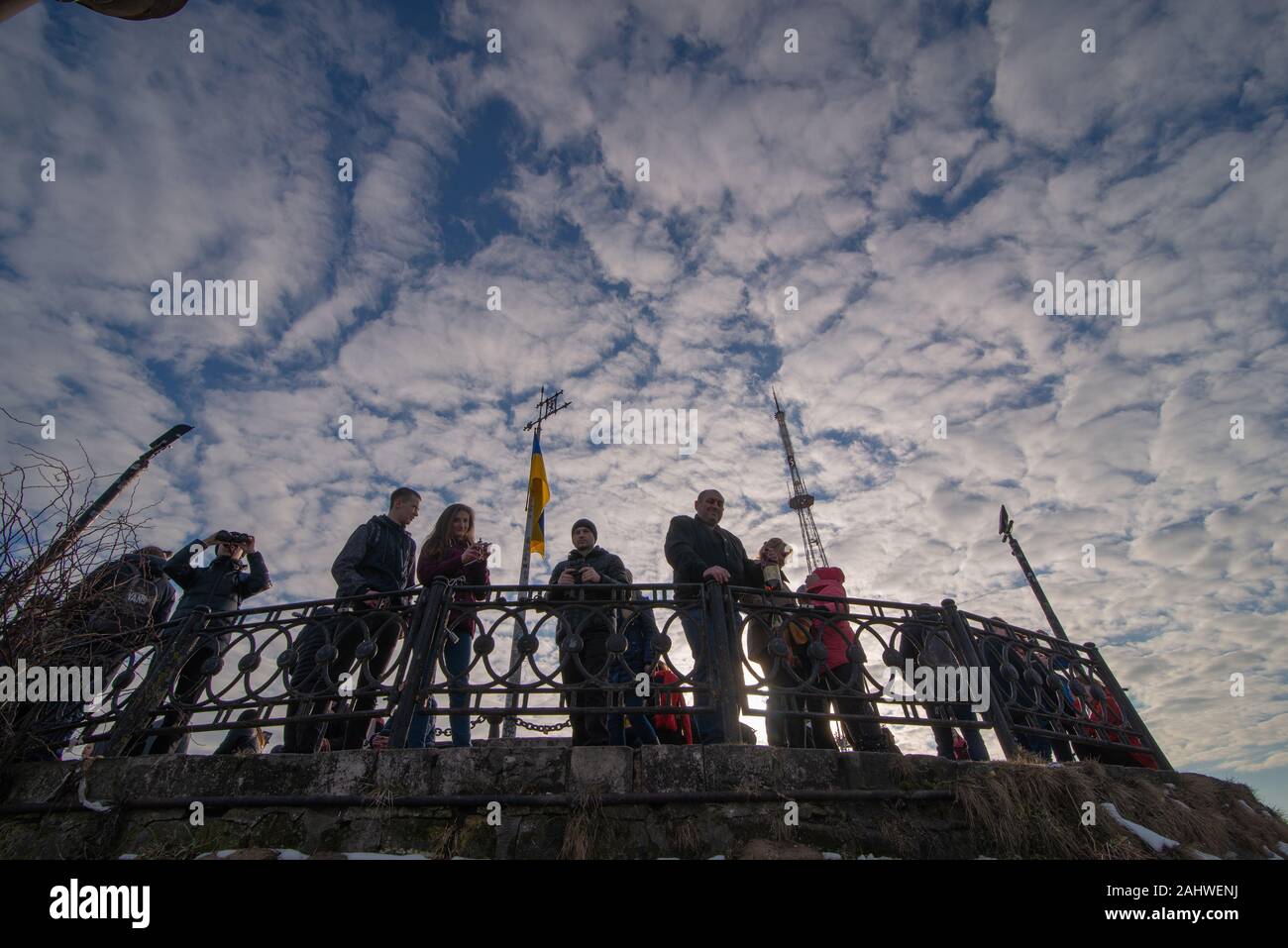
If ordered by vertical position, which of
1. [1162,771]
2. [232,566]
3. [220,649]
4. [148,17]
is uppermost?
[148,17]

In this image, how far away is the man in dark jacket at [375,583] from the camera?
4.00 meters

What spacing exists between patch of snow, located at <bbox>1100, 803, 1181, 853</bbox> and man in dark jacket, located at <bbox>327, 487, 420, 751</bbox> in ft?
14.0

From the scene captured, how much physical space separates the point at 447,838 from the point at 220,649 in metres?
2.40

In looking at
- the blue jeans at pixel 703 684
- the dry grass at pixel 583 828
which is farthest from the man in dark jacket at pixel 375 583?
the blue jeans at pixel 703 684

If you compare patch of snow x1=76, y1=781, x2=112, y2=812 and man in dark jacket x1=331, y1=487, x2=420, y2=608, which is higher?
man in dark jacket x1=331, y1=487, x2=420, y2=608

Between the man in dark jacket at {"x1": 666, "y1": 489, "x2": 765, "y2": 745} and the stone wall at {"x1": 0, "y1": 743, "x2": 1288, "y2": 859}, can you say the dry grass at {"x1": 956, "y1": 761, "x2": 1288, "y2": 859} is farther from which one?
the man in dark jacket at {"x1": 666, "y1": 489, "x2": 765, "y2": 745}

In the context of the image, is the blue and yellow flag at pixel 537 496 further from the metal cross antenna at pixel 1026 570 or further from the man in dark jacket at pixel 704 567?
the metal cross antenna at pixel 1026 570

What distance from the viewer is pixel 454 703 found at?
398 centimetres

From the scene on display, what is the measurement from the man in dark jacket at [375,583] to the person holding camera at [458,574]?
269mm

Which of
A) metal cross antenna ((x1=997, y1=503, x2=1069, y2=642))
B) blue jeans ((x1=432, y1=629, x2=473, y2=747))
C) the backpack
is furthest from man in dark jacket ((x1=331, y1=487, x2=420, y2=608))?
metal cross antenna ((x1=997, y1=503, x2=1069, y2=642))

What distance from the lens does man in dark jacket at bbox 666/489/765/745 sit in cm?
378
